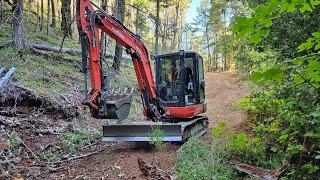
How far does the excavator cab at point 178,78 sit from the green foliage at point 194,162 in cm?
179

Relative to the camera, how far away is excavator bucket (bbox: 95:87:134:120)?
715cm

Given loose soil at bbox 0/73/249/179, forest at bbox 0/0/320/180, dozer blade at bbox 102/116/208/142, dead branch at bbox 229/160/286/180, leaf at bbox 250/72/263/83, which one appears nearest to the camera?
leaf at bbox 250/72/263/83

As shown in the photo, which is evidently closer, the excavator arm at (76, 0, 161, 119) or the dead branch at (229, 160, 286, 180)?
the dead branch at (229, 160, 286, 180)

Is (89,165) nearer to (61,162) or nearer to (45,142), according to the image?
(61,162)

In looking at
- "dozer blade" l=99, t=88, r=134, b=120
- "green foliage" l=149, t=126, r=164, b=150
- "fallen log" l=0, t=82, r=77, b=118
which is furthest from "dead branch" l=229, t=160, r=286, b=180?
"fallen log" l=0, t=82, r=77, b=118

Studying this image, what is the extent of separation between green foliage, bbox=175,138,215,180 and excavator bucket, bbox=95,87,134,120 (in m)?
1.40

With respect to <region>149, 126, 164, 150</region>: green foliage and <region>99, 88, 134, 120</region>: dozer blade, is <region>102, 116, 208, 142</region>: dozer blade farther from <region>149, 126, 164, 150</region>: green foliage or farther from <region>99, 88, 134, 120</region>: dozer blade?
<region>99, 88, 134, 120</region>: dozer blade

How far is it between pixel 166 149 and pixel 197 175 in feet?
7.60

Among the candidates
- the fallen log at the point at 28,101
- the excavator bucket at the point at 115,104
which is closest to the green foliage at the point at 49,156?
the excavator bucket at the point at 115,104

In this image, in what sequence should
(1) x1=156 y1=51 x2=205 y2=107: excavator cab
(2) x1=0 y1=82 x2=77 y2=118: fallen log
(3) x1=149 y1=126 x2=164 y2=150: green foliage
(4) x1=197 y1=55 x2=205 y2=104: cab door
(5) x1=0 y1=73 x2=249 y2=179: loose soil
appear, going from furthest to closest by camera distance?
(4) x1=197 y1=55 x2=205 y2=104: cab door
(1) x1=156 y1=51 x2=205 y2=107: excavator cab
(2) x1=0 y1=82 x2=77 y2=118: fallen log
(3) x1=149 y1=126 x2=164 y2=150: green foliage
(5) x1=0 y1=73 x2=249 y2=179: loose soil

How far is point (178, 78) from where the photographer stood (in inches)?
376

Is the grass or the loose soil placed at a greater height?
the grass

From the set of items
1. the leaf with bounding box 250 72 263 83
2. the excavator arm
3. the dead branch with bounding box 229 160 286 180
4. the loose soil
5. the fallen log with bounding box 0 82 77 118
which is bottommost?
the loose soil

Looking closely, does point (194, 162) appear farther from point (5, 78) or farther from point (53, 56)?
point (53, 56)
